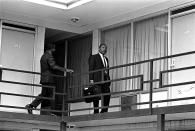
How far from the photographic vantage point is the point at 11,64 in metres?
14.1

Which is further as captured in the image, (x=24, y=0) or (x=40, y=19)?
(x=40, y=19)

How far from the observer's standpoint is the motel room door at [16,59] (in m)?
14.0

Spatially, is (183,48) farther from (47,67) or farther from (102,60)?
Result: (47,67)

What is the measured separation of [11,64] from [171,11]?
14.5 feet

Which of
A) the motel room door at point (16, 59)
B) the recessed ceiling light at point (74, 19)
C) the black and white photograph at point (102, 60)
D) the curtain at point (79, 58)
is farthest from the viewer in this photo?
the curtain at point (79, 58)

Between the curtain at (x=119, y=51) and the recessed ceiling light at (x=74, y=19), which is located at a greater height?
the recessed ceiling light at (x=74, y=19)

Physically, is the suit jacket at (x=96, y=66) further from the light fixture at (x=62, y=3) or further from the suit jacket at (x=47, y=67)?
the light fixture at (x=62, y=3)

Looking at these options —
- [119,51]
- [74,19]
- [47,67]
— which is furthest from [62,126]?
[74,19]

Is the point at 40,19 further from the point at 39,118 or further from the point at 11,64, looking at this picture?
the point at 39,118

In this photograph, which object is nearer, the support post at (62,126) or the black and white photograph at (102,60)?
the black and white photograph at (102,60)

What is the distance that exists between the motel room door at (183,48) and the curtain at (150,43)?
302 mm

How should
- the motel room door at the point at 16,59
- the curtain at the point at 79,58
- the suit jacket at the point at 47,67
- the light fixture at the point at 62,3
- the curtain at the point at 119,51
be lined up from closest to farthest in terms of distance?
the suit jacket at the point at 47,67 < the light fixture at the point at 62,3 < the curtain at the point at 119,51 < the motel room door at the point at 16,59 < the curtain at the point at 79,58

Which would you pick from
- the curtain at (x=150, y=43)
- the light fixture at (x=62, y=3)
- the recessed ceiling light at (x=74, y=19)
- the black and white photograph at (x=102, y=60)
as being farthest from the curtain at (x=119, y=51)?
the light fixture at (x=62, y=3)

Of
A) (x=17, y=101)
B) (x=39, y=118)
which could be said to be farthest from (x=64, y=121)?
(x=17, y=101)
